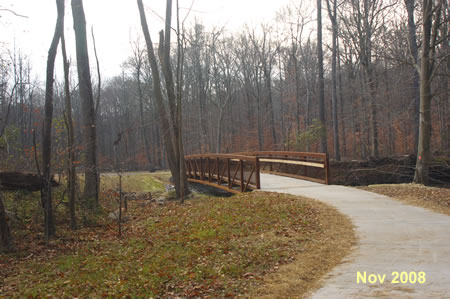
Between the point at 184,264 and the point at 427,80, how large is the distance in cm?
1035

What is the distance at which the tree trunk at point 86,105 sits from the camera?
11.3 meters

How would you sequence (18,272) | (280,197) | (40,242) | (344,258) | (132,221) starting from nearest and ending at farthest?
1. (344,258)
2. (18,272)
3. (40,242)
4. (280,197)
5. (132,221)

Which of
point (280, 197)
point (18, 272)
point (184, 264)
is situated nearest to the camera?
point (184, 264)

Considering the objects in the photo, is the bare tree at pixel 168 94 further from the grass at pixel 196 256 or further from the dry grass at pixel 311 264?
the dry grass at pixel 311 264

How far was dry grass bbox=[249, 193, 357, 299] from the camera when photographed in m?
4.05

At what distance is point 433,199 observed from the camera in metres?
8.82

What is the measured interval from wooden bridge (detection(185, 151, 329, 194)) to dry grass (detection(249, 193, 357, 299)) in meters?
5.28

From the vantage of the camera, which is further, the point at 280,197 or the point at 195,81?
the point at 195,81

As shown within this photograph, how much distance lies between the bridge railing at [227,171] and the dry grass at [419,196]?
384 centimetres

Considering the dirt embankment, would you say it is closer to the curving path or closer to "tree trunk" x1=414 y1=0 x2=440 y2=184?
"tree trunk" x1=414 y1=0 x2=440 y2=184

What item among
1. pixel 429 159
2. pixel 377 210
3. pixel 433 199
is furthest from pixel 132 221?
pixel 429 159

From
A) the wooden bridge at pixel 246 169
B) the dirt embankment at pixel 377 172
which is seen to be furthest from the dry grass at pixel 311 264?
the dirt embankment at pixel 377 172

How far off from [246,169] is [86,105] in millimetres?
5975

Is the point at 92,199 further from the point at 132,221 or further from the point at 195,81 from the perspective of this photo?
the point at 195,81
